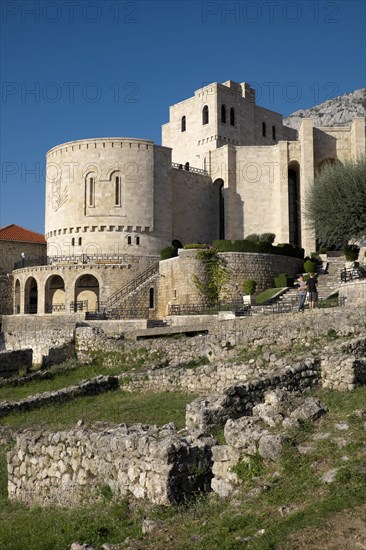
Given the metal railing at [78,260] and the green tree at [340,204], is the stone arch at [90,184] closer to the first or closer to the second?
the metal railing at [78,260]

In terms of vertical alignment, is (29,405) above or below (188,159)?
below

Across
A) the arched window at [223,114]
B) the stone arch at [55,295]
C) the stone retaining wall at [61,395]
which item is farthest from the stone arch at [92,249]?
the stone retaining wall at [61,395]

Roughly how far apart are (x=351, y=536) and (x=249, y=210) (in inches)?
1792

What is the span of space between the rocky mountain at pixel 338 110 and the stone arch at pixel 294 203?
100 m

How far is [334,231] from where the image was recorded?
3438 cm

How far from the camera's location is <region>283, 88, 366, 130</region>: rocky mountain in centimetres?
14851

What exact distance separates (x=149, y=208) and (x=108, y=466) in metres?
38.8

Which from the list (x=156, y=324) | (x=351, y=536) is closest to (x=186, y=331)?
(x=156, y=324)

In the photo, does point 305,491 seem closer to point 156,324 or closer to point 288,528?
point 288,528

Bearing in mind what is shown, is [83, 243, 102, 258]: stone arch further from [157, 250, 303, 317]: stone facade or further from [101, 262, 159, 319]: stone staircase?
[157, 250, 303, 317]: stone facade

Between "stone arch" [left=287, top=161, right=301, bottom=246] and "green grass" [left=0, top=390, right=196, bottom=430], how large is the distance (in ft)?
119

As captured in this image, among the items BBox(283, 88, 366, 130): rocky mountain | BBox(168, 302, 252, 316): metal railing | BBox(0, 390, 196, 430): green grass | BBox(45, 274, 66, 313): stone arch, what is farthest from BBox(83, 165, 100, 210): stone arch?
BBox(283, 88, 366, 130): rocky mountain

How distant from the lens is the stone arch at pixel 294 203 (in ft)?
165

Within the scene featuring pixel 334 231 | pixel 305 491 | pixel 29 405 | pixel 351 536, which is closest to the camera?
pixel 351 536
